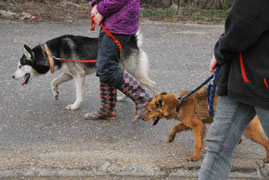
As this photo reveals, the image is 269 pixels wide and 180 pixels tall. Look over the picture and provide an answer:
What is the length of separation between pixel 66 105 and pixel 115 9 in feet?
5.73

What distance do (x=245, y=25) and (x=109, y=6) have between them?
2014 millimetres

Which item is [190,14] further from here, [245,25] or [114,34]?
[245,25]

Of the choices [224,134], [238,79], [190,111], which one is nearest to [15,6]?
[190,111]

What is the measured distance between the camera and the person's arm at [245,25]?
1969mm

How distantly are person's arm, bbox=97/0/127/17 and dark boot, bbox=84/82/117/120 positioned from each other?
874 millimetres

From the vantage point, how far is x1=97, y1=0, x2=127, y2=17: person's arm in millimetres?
3748

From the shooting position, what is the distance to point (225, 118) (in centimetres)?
237

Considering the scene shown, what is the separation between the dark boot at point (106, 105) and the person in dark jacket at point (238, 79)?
2058 mm

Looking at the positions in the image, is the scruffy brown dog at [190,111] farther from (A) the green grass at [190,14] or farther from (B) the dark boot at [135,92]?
(A) the green grass at [190,14]

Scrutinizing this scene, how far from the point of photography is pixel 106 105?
14.5ft

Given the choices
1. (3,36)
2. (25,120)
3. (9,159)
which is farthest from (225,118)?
(3,36)

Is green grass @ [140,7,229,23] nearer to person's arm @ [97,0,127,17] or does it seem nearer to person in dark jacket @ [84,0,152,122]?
person in dark jacket @ [84,0,152,122]

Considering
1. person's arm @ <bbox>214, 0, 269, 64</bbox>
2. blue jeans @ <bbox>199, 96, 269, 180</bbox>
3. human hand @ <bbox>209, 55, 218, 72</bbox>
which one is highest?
person's arm @ <bbox>214, 0, 269, 64</bbox>

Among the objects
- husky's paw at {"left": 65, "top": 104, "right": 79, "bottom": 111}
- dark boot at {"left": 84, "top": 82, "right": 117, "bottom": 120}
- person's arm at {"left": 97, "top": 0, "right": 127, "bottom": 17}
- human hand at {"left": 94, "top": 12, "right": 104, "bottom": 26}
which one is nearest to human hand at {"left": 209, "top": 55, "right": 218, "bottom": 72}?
person's arm at {"left": 97, "top": 0, "right": 127, "bottom": 17}
